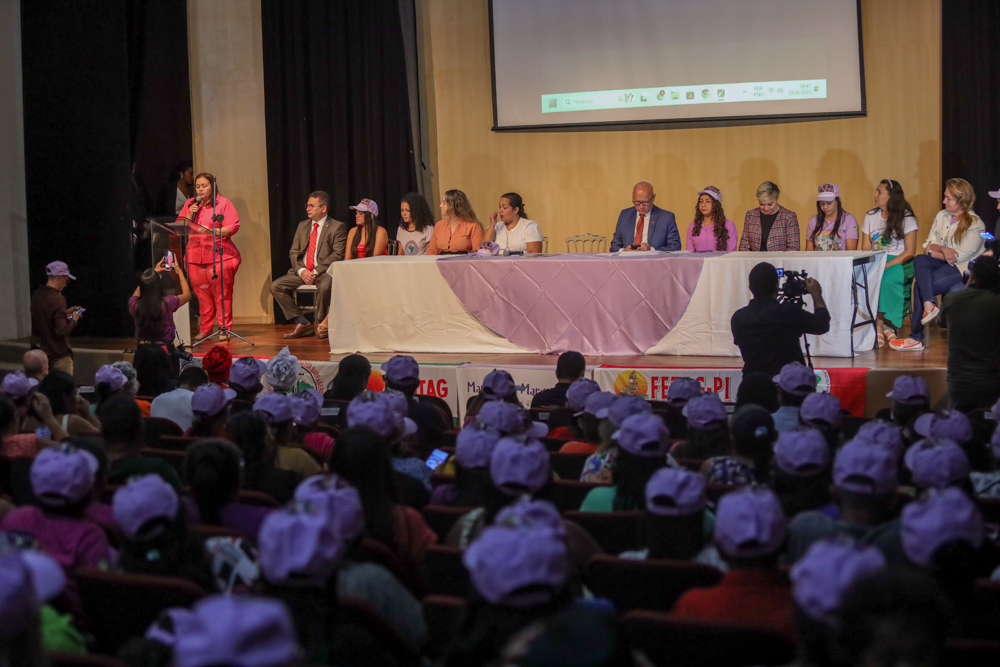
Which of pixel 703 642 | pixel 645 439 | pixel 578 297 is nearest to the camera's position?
pixel 703 642

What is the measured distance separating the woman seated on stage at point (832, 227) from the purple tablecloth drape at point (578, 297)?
5.20ft

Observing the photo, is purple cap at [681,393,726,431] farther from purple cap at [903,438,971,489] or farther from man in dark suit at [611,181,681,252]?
man in dark suit at [611,181,681,252]

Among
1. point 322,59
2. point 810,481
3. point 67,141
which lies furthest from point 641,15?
point 810,481

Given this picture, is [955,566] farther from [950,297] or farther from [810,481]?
[950,297]

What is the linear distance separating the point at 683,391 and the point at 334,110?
242 inches

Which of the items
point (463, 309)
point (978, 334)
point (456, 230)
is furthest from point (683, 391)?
point (456, 230)

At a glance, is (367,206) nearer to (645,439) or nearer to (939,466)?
(645,439)

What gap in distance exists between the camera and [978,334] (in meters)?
4.27

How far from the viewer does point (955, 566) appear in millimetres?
1746

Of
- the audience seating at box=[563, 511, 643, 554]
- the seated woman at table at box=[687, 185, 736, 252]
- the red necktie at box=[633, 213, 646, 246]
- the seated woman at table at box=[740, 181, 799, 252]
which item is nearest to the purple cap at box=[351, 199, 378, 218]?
the red necktie at box=[633, 213, 646, 246]

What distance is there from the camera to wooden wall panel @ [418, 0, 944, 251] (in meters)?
8.22

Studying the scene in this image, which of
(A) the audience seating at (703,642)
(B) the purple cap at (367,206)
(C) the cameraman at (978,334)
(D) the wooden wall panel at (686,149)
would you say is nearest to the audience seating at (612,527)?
(A) the audience seating at (703,642)

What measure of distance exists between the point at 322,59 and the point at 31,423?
615 centimetres

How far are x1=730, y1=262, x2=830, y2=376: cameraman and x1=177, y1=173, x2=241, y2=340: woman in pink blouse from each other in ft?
15.3
